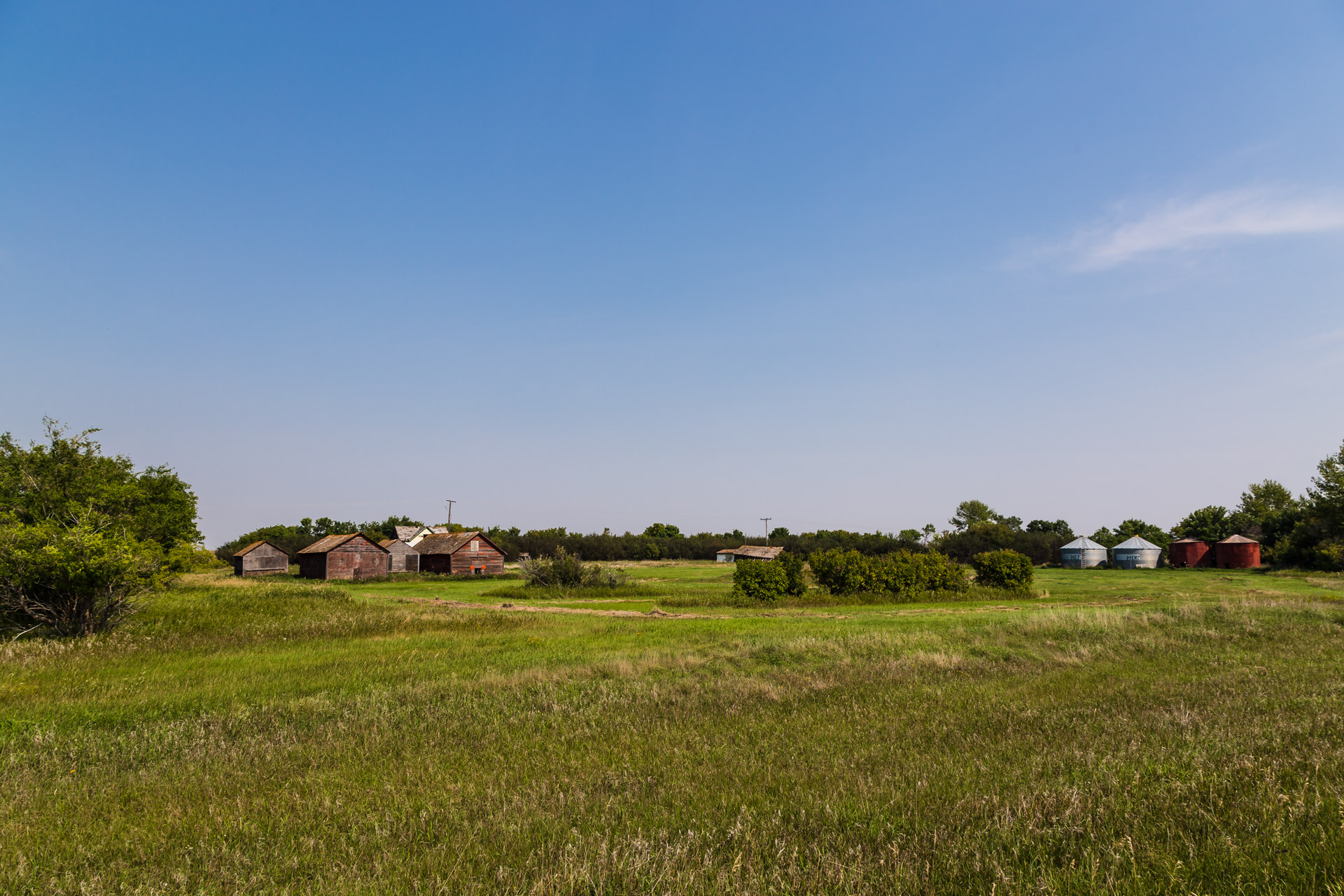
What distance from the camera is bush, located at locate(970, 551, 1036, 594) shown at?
141 ft

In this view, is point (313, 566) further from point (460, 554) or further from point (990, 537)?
point (990, 537)

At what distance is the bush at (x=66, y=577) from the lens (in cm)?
2192

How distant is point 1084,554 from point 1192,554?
1348 centimetres

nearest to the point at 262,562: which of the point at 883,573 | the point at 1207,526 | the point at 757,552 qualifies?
the point at 757,552

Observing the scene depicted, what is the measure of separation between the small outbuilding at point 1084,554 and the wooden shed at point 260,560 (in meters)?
116

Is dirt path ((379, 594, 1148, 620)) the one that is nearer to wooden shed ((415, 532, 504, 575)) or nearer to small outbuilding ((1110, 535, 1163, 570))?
wooden shed ((415, 532, 504, 575))

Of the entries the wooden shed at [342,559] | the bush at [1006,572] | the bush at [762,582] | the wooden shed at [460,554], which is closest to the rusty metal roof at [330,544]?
the wooden shed at [342,559]

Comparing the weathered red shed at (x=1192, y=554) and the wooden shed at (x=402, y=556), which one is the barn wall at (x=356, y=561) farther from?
the weathered red shed at (x=1192, y=554)

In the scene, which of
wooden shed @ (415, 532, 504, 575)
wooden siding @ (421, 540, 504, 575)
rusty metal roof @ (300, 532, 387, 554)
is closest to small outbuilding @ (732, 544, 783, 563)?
wooden siding @ (421, 540, 504, 575)

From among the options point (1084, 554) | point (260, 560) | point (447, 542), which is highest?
point (447, 542)

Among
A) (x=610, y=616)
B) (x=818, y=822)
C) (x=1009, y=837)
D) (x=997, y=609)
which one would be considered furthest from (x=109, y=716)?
(x=997, y=609)

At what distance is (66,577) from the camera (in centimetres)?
2209

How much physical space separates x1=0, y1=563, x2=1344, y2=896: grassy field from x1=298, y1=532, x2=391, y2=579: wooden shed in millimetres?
59812

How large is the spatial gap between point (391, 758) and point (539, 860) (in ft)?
13.4
